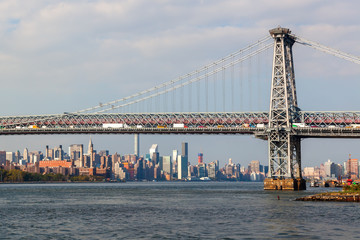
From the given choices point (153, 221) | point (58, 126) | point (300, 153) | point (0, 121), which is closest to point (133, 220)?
point (153, 221)

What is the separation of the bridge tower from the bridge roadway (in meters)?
1.63

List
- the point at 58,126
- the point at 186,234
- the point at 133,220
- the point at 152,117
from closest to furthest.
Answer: the point at 186,234 → the point at 133,220 → the point at 152,117 → the point at 58,126

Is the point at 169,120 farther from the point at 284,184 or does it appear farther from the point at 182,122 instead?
the point at 284,184

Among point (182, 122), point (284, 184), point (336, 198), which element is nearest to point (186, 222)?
point (336, 198)

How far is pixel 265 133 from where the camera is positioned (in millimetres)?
107188

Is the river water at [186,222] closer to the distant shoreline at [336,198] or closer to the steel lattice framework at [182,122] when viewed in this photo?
the distant shoreline at [336,198]

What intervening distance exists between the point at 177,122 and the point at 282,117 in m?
27.3

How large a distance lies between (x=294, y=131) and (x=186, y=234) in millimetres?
62885

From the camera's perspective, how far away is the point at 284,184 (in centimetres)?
10625

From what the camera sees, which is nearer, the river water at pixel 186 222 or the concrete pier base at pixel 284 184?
the river water at pixel 186 222

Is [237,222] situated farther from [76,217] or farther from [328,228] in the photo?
[76,217]

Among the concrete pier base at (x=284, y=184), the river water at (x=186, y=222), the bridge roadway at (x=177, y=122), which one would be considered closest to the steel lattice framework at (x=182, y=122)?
the bridge roadway at (x=177, y=122)

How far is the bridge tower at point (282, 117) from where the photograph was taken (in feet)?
343

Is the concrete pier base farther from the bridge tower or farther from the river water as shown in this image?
the river water
